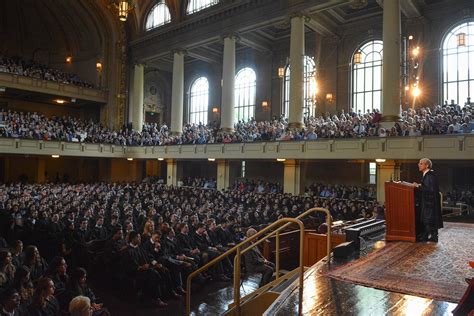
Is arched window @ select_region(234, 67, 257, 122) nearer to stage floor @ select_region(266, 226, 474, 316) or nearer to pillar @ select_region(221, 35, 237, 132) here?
pillar @ select_region(221, 35, 237, 132)

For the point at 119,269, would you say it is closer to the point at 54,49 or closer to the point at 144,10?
the point at 144,10

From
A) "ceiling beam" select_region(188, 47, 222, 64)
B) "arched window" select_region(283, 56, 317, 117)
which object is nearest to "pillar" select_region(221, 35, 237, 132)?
"arched window" select_region(283, 56, 317, 117)

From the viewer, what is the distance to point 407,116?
16531 millimetres

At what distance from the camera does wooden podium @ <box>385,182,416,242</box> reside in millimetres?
6297

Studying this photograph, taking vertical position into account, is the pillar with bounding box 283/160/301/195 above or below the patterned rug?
above

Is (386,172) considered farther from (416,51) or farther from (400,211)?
(400,211)

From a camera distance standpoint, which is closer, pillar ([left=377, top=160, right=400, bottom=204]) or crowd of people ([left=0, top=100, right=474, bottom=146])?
crowd of people ([left=0, top=100, right=474, bottom=146])

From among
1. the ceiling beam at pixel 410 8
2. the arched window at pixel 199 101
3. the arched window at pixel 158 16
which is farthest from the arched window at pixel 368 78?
the arched window at pixel 158 16

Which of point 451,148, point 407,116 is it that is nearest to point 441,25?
point 407,116

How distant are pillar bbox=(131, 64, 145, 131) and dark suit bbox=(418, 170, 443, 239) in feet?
85.9

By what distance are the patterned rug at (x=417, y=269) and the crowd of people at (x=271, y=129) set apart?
8.80 meters

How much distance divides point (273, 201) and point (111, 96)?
19.7 m

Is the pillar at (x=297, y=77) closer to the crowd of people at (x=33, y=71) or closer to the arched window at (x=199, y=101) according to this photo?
the arched window at (x=199, y=101)

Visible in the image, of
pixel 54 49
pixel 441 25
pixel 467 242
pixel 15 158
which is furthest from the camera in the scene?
pixel 54 49
